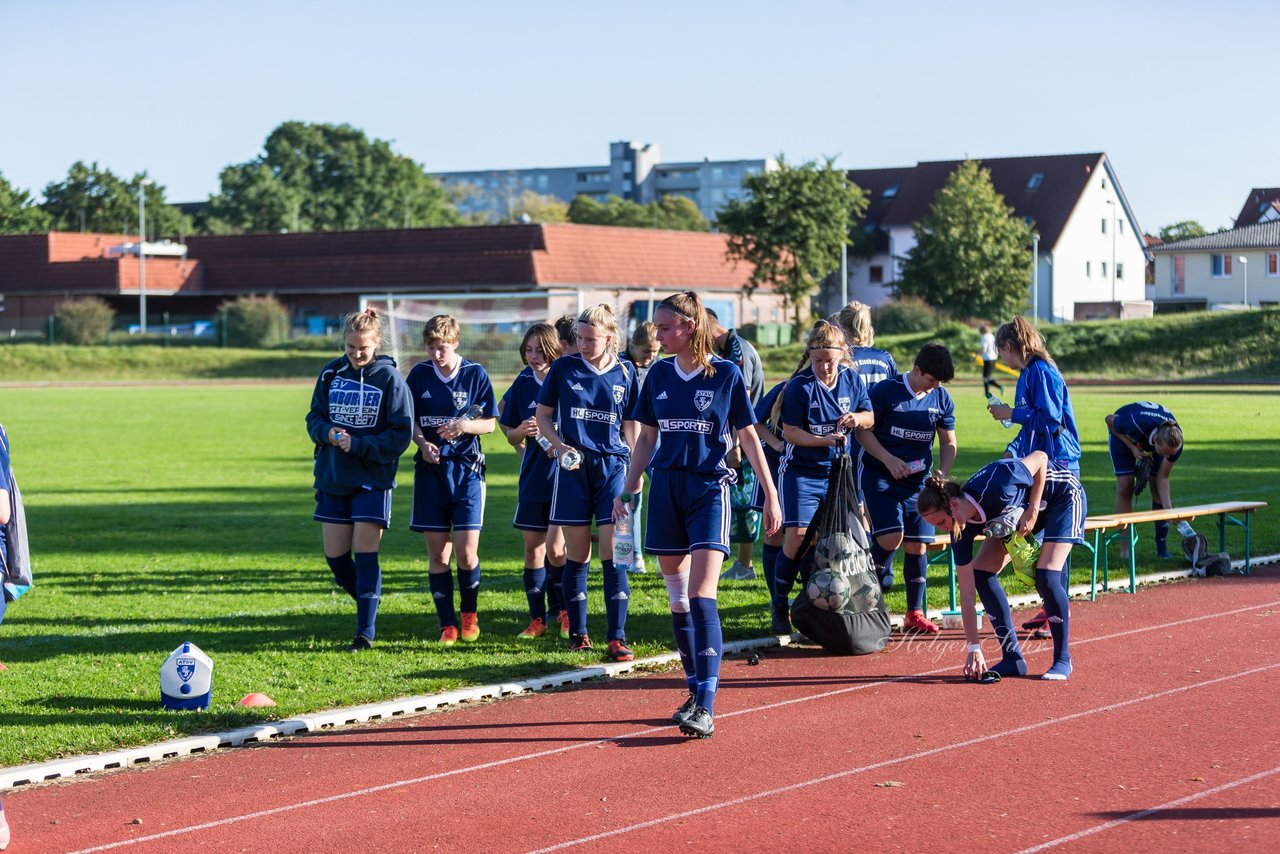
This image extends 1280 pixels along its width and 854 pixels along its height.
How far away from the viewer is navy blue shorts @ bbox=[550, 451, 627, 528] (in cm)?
834

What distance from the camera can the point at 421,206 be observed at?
327ft

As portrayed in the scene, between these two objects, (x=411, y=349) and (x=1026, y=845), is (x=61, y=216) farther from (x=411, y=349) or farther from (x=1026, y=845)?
(x=1026, y=845)

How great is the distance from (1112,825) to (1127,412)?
6.92m

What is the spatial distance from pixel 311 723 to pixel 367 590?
169cm

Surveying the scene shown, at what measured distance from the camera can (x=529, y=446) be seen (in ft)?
30.0

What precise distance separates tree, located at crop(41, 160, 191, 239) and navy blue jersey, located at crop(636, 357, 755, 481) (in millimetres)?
91043

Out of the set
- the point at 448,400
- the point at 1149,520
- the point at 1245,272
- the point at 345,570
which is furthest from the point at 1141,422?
the point at 1245,272

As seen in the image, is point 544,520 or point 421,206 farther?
point 421,206

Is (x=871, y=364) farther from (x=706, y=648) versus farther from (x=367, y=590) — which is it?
(x=367, y=590)

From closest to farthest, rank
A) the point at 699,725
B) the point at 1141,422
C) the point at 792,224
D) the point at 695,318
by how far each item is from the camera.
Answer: the point at 699,725, the point at 695,318, the point at 1141,422, the point at 792,224

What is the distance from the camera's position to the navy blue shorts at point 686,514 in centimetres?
687

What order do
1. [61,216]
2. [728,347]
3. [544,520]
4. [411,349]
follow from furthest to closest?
[61,216]
[411,349]
[728,347]
[544,520]

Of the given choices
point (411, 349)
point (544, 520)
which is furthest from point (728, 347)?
point (411, 349)

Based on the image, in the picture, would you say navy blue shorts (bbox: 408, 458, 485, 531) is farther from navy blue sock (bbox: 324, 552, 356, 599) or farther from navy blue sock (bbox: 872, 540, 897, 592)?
navy blue sock (bbox: 872, 540, 897, 592)
